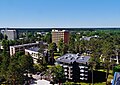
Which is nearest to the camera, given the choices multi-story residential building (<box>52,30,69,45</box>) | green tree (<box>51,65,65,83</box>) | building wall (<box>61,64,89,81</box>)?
green tree (<box>51,65,65,83</box>)

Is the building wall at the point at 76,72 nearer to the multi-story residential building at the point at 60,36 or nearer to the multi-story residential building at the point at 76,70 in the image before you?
the multi-story residential building at the point at 76,70

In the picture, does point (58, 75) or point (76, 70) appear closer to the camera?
point (58, 75)

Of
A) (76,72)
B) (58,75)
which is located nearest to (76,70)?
(76,72)

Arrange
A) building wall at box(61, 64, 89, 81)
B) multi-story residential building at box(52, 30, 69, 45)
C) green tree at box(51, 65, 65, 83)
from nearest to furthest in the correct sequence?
green tree at box(51, 65, 65, 83) → building wall at box(61, 64, 89, 81) → multi-story residential building at box(52, 30, 69, 45)

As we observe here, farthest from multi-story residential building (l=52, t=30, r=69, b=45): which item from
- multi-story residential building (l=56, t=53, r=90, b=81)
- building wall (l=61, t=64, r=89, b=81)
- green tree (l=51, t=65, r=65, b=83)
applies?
green tree (l=51, t=65, r=65, b=83)

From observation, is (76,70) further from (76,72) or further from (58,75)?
(58,75)

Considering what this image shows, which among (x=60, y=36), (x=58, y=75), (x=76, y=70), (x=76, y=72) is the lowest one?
(x=76, y=72)

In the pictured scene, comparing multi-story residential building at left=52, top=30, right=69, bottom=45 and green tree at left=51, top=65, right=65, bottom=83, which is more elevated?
multi-story residential building at left=52, top=30, right=69, bottom=45

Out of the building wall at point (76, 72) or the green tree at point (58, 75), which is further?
the building wall at point (76, 72)

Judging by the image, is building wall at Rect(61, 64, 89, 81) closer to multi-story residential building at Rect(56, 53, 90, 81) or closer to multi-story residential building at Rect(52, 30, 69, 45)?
multi-story residential building at Rect(56, 53, 90, 81)

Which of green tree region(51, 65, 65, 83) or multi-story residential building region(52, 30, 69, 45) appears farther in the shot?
multi-story residential building region(52, 30, 69, 45)

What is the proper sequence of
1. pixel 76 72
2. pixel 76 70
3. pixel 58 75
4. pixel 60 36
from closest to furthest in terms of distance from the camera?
pixel 58 75 < pixel 76 70 < pixel 76 72 < pixel 60 36

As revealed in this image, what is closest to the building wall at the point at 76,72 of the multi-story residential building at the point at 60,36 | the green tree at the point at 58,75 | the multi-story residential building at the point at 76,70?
the multi-story residential building at the point at 76,70
